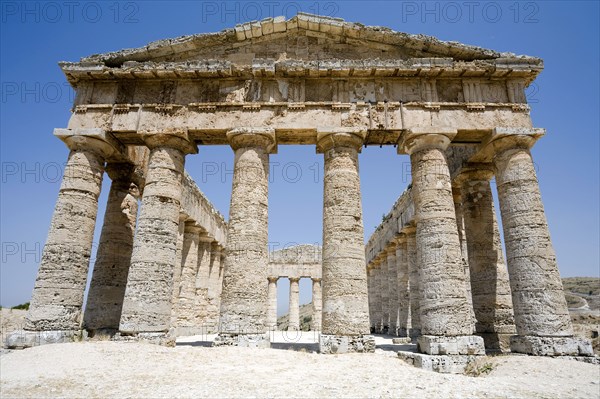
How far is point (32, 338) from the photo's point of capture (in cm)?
1077

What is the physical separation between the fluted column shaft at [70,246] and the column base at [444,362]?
10390mm

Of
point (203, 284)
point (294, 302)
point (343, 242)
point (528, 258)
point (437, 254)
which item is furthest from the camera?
point (294, 302)

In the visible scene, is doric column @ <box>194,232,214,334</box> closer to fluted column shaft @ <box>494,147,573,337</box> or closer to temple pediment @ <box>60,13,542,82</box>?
temple pediment @ <box>60,13,542,82</box>

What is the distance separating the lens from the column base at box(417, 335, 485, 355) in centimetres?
1001

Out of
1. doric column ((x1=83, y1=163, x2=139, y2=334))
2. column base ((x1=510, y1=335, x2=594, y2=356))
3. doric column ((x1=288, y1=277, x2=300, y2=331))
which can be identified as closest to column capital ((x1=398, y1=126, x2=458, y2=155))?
column base ((x1=510, y1=335, x2=594, y2=356))

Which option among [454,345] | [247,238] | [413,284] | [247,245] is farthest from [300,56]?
[413,284]

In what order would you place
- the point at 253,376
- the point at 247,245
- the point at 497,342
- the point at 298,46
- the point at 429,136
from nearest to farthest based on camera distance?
the point at 253,376, the point at 247,245, the point at 429,136, the point at 497,342, the point at 298,46

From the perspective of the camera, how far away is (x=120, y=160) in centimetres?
1477

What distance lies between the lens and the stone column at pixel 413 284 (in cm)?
1767

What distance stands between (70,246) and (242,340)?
6379 millimetres

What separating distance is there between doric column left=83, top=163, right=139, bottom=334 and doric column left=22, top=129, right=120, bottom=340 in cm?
163

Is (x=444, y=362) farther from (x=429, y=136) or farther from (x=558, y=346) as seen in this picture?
(x=429, y=136)

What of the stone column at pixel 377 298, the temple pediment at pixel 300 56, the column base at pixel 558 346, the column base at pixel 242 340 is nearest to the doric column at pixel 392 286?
the stone column at pixel 377 298

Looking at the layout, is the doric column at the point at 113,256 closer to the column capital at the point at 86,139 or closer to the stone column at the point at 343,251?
the column capital at the point at 86,139
